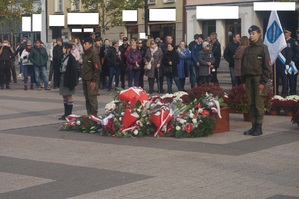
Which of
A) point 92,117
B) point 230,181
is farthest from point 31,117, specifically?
point 230,181

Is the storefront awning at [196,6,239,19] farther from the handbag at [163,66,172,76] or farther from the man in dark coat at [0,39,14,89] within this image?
the handbag at [163,66,172,76]

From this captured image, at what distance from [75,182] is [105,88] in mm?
18107

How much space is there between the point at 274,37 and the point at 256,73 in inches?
162

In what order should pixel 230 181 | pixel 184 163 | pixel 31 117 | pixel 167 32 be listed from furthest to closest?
pixel 167 32, pixel 31 117, pixel 184 163, pixel 230 181

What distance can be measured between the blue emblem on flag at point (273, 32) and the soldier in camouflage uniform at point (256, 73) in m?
3.73

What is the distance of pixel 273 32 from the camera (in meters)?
17.9

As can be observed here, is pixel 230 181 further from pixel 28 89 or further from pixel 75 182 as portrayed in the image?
pixel 28 89

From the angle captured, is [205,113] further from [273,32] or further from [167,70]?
[167,70]

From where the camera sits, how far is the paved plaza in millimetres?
9336

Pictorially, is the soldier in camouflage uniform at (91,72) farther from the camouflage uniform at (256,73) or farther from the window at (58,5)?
the window at (58,5)

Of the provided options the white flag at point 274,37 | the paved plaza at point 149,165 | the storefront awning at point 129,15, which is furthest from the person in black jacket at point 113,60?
the storefront awning at point 129,15

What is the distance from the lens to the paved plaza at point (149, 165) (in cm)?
934

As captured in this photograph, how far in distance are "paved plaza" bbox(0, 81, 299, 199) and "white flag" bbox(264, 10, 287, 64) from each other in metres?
2.10

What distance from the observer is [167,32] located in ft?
176
